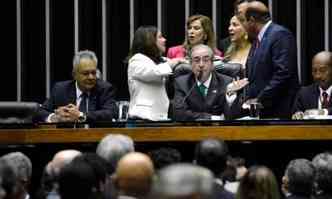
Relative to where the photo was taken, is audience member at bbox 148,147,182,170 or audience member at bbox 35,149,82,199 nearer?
audience member at bbox 35,149,82,199

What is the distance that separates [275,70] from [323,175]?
3.14 meters

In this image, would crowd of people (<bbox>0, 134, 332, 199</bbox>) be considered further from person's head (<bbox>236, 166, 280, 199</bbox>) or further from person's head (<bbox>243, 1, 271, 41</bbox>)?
person's head (<bbox>243, 1, 271, 41</bbox>)

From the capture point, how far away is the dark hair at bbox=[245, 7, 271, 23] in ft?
37.4

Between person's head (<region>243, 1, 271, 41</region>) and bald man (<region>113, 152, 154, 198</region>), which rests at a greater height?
person's head (<region>243, 1, 271, 41</region>)

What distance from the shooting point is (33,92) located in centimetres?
1449

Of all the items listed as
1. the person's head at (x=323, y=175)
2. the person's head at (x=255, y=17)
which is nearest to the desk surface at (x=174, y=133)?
the person's head at (x=255, y=17)

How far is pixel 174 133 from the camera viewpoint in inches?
420

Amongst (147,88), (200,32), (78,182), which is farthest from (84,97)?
(78,182)

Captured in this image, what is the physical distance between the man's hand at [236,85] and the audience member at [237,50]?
22.0 inches

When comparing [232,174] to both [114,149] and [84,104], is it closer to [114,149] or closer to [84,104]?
[114,149]

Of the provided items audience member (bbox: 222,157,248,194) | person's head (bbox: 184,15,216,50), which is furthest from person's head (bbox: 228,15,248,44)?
audience member (bbox: 222,157,248,194)

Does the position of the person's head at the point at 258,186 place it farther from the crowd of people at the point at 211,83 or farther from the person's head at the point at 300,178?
the crowd of people at the point at 211,83

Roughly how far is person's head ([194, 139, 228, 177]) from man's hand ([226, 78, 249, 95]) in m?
3.21

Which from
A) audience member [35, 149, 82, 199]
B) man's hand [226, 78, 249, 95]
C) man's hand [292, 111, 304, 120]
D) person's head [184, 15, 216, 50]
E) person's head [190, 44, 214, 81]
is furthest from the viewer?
person's head [184, 15, 216, 50]
